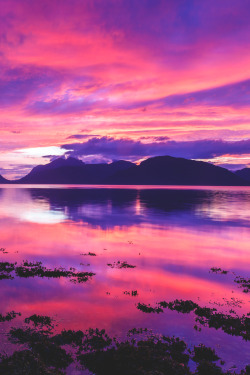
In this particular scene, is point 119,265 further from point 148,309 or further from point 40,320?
point 40,320

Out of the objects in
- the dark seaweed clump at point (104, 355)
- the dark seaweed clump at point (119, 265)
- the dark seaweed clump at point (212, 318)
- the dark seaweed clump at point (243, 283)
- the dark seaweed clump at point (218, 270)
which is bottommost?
the dark seaweed clump at point (243, 283)

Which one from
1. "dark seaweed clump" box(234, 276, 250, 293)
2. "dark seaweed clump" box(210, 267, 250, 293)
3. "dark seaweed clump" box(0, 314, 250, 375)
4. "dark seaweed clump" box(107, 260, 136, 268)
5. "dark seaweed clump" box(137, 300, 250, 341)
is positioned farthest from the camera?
"dark seaweed clump" box(107, 260, 136, 268)

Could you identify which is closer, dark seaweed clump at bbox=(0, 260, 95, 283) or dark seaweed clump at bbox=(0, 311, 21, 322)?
dark seaweed clump at bbox=(0, 311, 21, 322)

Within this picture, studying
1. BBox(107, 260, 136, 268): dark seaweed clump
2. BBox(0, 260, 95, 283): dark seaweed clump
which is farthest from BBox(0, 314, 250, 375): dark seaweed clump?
BBox(107, 260, 136, 268): dark seaweed clump

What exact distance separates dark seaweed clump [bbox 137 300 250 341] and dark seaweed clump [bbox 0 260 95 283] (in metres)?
6.13

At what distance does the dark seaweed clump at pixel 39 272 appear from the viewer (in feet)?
66.9

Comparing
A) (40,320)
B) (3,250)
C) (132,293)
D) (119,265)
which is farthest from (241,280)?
(3,250)

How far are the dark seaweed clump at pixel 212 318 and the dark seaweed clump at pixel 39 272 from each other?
6.13m

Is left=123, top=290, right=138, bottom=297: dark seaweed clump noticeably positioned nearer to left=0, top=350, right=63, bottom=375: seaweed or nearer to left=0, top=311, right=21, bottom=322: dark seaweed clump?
left=0, top=311, right=21, bottom=322: dark seaweed clump

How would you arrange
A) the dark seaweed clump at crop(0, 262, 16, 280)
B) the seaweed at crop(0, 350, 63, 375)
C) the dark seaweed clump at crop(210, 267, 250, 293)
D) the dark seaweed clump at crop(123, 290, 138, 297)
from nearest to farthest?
the seaweed at crop(0, 350, 63, 375), the dark seaweed clump at crop(123, 290, 138, 297), the dark seaweed clump at crop(210, 267, 250, 293), the dark seaweed clump at crop(0, 262, 16, 280)

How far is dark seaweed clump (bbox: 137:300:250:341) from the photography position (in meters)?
13.7

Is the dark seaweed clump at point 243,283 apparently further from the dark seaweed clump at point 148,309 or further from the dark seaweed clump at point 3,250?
the dark seaweed clump at point 3,250

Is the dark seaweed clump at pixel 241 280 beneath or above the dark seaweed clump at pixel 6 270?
beneath

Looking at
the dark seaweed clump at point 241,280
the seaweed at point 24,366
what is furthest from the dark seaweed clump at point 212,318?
the seaweed at point 24,366
